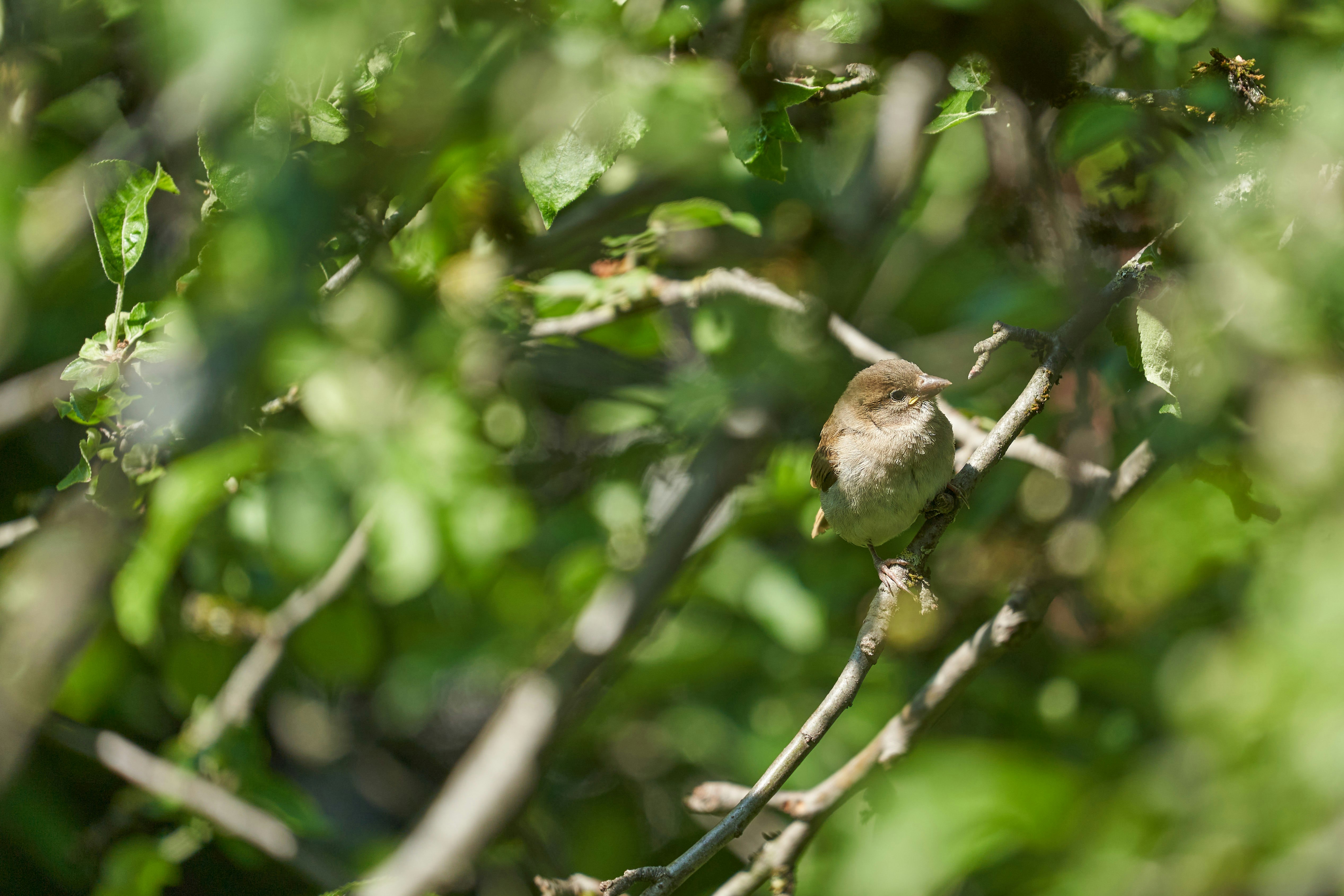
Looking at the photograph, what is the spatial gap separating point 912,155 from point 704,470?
1.30m

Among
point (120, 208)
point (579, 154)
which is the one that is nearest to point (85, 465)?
point (120, 208)

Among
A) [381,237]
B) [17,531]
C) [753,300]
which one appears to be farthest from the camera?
[753,300]

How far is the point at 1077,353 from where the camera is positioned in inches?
86.1

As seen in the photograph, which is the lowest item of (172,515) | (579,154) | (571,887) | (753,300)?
(571,887)

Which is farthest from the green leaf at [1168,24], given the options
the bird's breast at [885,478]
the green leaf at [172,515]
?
the green leaf at [172,515]

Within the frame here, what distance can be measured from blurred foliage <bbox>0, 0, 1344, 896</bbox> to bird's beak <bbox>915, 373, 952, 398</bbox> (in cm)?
35

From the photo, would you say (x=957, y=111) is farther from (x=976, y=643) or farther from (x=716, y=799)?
(x=716, y=799)

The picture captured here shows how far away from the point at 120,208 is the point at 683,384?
1.72 meters

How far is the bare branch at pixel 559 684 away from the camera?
3072 mm

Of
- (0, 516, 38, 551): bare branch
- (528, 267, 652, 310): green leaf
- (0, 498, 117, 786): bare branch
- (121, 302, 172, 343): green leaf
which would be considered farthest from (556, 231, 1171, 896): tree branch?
(0, 516, 38, 551): bare branch

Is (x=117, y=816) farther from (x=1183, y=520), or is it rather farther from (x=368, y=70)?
(x=1183, y=520)

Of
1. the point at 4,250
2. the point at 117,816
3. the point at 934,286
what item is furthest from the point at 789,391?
the point at 117,816

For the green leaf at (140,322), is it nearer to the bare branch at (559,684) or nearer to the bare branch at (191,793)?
the bare branch at (559,684)

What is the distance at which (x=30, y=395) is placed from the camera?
289 cm
